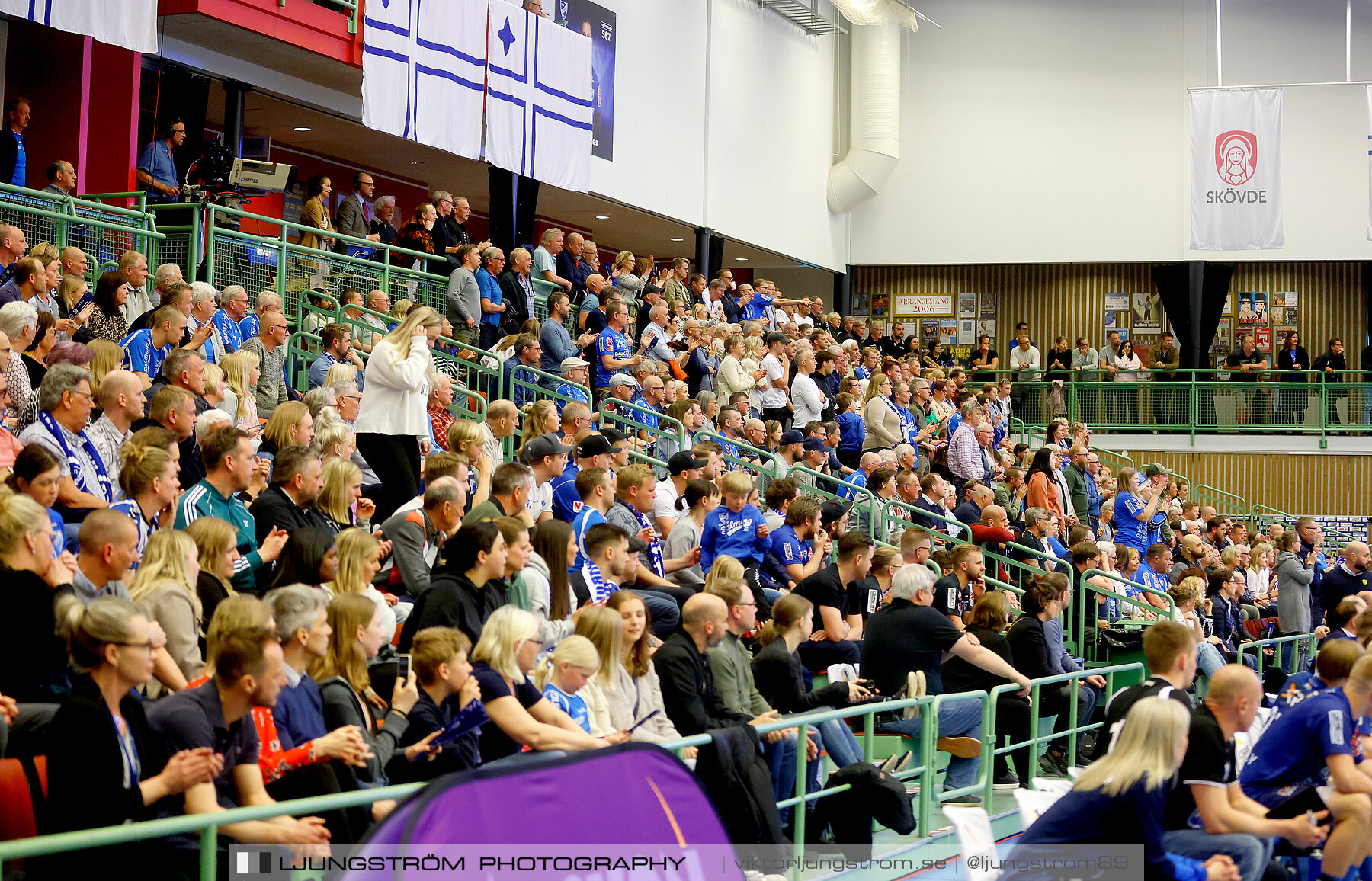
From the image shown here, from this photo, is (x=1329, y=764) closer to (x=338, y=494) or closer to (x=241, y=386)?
(x=338, y=494)

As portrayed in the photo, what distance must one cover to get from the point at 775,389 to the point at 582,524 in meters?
7.43

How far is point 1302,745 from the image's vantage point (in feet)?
19.3

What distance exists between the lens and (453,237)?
1446 centimetres

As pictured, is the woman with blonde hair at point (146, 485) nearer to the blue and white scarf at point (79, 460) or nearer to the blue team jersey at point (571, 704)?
the blue and white scarf at point (79, 460)

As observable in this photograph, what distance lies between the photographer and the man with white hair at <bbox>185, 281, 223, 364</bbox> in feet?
29.2

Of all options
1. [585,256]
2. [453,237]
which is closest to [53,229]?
[453,237]

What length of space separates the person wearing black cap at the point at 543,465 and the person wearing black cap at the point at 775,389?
6.53m

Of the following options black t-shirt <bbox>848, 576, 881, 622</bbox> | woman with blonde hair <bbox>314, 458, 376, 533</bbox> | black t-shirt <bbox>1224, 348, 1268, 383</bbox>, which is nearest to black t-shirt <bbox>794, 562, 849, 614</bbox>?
black t-shirt <bbox>848, 576, 881, 622</bbox>

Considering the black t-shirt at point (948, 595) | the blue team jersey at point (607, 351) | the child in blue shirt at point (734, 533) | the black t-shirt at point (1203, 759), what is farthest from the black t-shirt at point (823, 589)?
the blue team jersey at point (607, 351)

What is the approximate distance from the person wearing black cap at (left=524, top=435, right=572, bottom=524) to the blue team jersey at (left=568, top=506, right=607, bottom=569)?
40 cm

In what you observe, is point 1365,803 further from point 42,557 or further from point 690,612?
point 42,557

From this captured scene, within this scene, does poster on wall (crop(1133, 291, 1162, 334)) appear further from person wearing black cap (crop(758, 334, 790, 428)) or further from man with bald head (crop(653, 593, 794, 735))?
man with bald head (crop(653, 593, 794, 735))

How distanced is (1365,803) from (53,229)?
925cm

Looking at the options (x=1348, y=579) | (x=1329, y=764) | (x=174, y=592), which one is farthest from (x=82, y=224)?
(x=1348, y=579)
